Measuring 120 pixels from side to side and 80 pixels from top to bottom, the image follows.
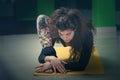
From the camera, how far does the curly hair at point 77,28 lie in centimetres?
600

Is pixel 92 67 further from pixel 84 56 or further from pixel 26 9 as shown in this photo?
pixel 26 9

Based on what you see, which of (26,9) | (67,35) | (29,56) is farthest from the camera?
(26,9)

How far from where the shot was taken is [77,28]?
6035 millimetres

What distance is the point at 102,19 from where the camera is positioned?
996 cm

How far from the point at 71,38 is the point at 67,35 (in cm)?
9

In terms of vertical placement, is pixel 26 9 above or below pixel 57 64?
above

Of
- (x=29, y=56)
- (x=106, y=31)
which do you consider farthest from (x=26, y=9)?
(x=29, y=56)

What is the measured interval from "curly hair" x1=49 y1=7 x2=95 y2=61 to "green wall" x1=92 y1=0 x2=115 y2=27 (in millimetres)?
3949

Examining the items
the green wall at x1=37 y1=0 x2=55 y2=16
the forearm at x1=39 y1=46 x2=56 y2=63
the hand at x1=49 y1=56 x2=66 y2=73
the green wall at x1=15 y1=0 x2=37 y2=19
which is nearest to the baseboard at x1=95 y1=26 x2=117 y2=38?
the green wall at x1=37 y1=0 x2=55 y2=16

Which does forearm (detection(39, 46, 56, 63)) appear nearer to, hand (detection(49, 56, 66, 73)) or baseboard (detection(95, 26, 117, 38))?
hand (detection(49, 56, 66, 73))

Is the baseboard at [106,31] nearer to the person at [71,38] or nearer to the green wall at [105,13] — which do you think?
the green wall at [105,13]

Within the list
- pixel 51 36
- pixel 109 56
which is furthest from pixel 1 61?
pixel 109 56

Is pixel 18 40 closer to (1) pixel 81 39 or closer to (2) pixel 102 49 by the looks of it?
(2) pixel 102 49

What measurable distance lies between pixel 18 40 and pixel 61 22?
339 centimetres
